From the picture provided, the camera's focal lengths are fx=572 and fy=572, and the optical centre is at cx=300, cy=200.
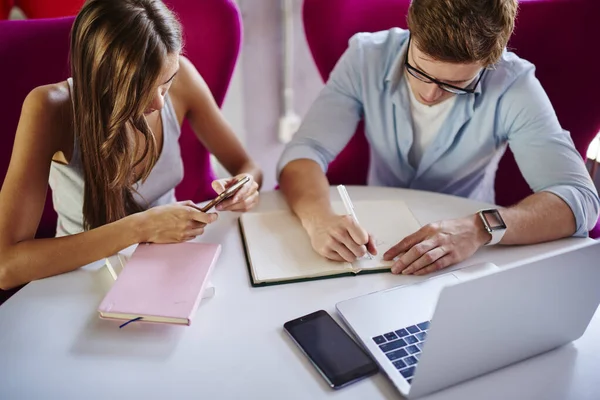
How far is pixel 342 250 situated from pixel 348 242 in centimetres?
2

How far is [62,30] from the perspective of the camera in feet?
4.19

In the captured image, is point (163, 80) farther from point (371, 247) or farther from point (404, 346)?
point (404, 346)

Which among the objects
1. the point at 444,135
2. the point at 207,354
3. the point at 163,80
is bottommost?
the point at 207,354

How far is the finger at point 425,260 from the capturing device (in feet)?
3.16

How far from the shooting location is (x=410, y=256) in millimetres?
970

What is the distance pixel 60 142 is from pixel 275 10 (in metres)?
1.22

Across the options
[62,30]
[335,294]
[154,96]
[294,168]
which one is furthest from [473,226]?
[62,30]

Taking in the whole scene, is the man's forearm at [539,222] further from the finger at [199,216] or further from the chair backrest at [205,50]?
the chair backrest at [205,50]

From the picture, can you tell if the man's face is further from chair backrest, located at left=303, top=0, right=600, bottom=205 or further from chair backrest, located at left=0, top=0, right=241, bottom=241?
chair backrest, located at left=0, top=0, right=241, bottom=241

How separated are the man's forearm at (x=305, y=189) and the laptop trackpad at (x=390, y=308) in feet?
0.78

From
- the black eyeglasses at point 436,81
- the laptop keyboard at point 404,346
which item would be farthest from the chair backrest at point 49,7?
the laptop keyboard at point 404,346

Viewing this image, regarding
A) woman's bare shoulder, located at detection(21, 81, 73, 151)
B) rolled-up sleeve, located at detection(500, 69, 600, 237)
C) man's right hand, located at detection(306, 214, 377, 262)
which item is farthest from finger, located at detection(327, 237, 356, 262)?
woman's bare shoulder, located at detection(21, 81, 73, 151)

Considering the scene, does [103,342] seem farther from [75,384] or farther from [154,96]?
[154,96]

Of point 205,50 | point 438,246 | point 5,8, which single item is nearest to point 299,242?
point 438,246
